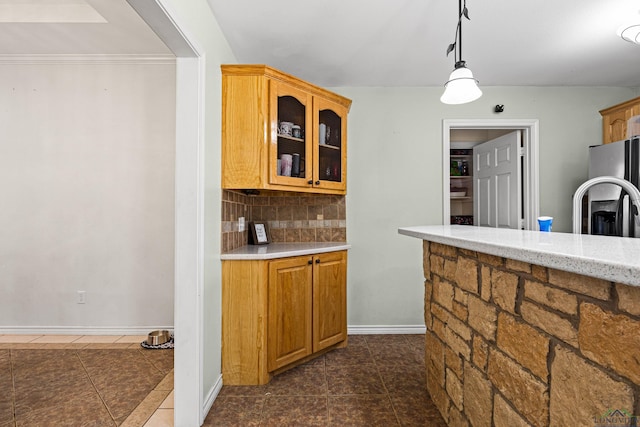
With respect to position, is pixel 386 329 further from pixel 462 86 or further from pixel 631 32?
pixel 631 32

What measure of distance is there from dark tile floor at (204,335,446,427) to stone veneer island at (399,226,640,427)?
1.51 feet

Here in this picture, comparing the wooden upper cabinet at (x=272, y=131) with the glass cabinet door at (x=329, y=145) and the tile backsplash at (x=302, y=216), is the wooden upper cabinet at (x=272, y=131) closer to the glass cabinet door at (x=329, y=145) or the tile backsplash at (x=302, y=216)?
the glass cabinet door at (x=329, y=145)

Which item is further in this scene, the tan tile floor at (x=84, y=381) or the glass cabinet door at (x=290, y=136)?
the glass cabinet door at (x=290, y=136)

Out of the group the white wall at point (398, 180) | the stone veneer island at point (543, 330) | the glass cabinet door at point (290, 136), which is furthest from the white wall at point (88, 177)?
the stone veneer island at point (543, 330)

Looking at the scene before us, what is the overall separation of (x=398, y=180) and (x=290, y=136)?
1258mm

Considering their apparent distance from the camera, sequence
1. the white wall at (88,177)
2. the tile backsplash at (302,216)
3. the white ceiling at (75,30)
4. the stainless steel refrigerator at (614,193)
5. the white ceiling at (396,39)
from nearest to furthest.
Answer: the white ceiling at (396,39), the white ceiling at (75,30), the stainless steel refrigerator at (614,193), the white wall at (88,177), the tile backsplash at (302,216)

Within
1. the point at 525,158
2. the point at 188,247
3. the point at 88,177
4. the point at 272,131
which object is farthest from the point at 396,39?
the point at 88,177

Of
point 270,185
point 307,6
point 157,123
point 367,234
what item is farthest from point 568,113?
point 157,123

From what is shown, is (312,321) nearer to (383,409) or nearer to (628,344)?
(383,409)

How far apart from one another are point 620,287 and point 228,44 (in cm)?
264

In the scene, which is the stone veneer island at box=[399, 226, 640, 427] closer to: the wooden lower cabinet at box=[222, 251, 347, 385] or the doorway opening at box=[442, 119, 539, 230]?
the wooden lower cabinet at box=[222, 251, 347, 385]

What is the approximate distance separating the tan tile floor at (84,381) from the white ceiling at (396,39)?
7.98 ft

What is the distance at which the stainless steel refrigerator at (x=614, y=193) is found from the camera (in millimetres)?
2557

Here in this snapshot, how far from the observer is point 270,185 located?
8.03 ft
